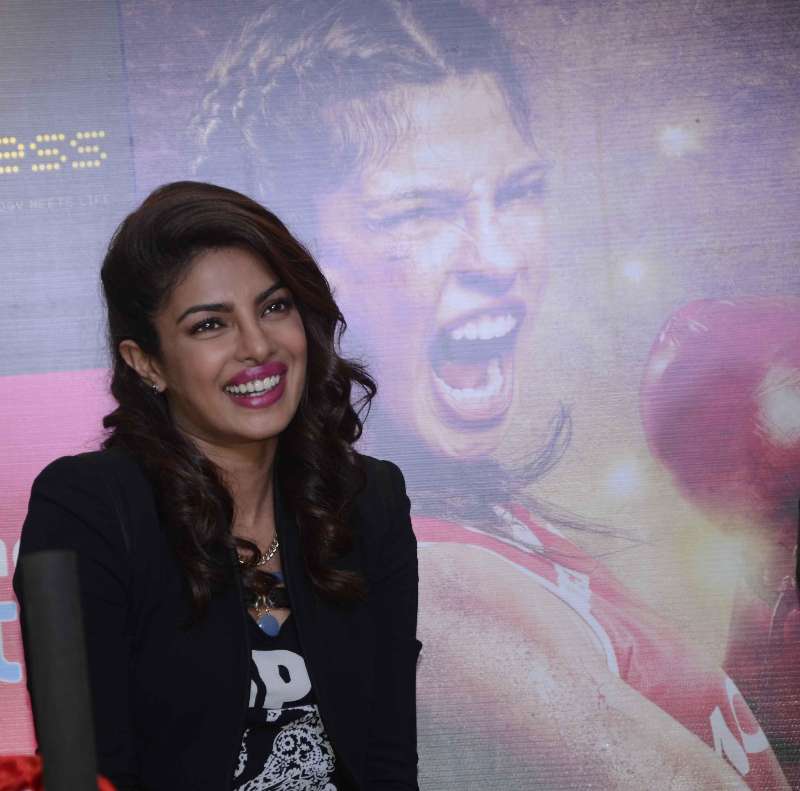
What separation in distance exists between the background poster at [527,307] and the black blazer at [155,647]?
66cm

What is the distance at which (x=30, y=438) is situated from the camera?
83.4 inches

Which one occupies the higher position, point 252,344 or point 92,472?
point 252,344

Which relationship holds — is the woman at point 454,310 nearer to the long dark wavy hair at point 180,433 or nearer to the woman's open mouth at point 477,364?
the woman's open mouth at point 477,364

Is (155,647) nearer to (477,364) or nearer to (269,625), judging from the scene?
(269,625)

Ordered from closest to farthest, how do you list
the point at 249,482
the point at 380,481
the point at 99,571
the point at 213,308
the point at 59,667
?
1. the point at 59,667
2. the point at 99,571
3. the point at 213,308
4. the point at 249,482
5. the point at 380,481

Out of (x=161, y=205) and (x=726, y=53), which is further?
(x=726, y=53)

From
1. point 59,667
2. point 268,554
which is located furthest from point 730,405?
point 59,667

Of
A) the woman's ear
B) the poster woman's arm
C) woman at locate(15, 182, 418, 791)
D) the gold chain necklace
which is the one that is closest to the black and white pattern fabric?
woman at locate(15, 182, 418, 791)

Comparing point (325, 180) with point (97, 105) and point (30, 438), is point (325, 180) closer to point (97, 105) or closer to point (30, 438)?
point (97, 105)

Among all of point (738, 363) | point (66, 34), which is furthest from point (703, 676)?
point (66, 34)

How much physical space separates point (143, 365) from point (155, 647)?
0.38m

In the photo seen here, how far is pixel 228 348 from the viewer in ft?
4.80

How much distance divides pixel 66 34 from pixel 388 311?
817mm

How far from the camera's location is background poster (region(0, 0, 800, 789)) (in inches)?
82.9
